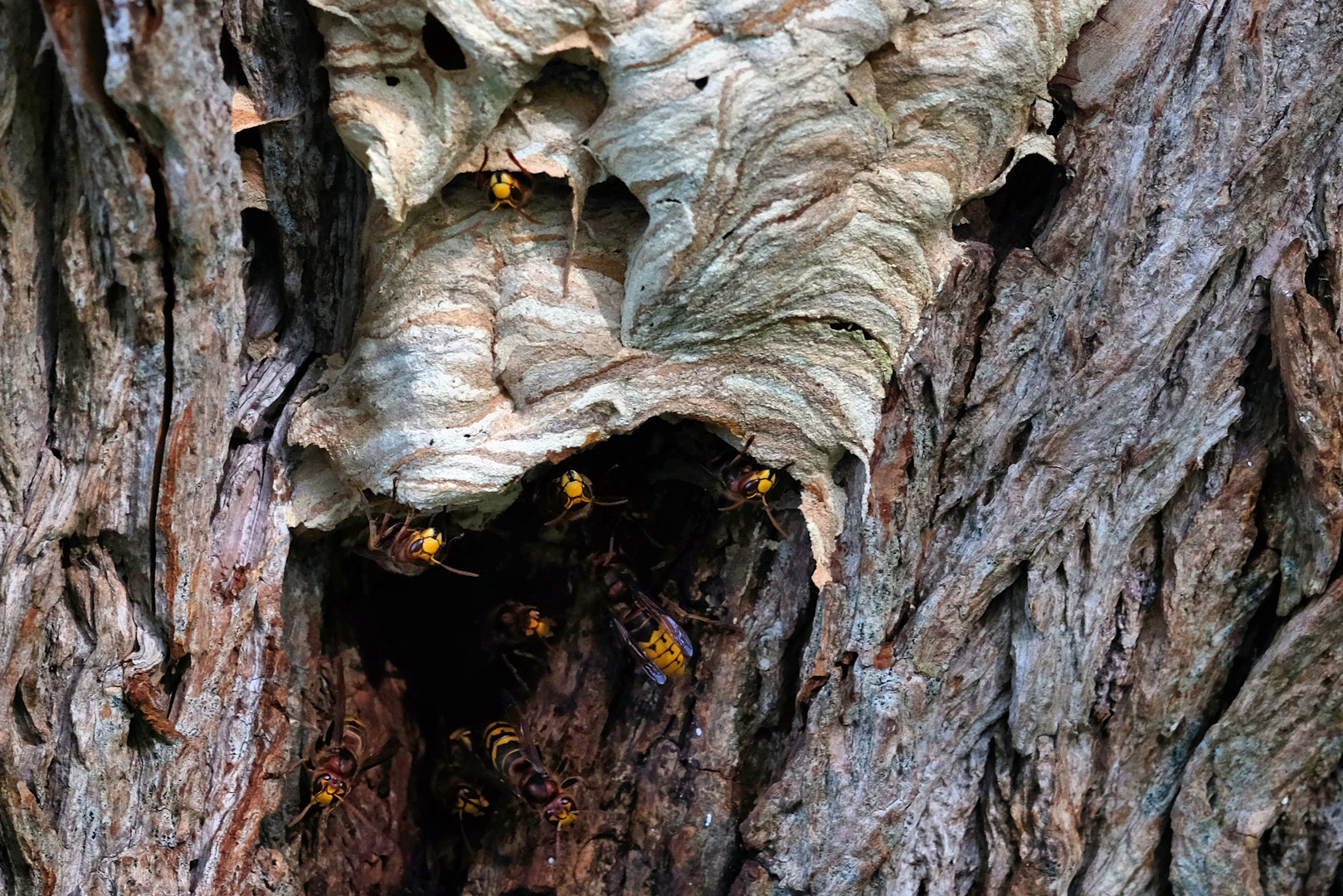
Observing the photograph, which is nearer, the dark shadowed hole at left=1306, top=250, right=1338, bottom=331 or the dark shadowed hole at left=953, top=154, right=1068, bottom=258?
the dark shadowed hole at left=1306, top=250, right=1338, bottom=331

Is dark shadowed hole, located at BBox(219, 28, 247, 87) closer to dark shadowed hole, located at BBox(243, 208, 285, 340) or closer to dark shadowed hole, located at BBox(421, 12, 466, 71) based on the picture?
dark shadowed hole, located at BBox(243, 208, 285, 340)

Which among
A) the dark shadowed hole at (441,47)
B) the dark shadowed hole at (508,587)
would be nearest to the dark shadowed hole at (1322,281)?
the dark shadowed hole at (508,587)

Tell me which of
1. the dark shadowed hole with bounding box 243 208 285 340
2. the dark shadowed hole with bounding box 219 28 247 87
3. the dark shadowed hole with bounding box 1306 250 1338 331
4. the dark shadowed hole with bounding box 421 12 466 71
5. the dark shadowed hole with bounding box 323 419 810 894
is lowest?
the dark shadowed hole with bounding box 323 419 810 894

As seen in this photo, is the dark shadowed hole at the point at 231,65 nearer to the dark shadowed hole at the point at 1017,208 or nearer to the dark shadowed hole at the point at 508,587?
the dark shadowed hole at the point at 508,587

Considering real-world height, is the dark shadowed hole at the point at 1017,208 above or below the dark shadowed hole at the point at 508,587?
above

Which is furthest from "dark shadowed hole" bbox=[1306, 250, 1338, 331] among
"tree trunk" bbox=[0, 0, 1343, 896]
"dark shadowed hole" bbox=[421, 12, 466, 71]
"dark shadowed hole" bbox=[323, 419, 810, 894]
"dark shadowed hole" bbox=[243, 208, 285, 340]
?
"dark shadowed hole" bbox=[243, 208, 285, 340]

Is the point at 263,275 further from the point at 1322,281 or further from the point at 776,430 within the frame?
the point at 1322,281

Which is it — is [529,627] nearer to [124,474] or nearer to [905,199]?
[124,474]

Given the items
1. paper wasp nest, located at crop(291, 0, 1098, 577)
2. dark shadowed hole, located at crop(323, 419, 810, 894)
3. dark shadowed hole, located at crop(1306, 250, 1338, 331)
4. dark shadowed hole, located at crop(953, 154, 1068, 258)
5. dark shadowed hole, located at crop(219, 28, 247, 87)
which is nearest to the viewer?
paper wasp nest, located at crop(291, 0, 1098, 577)
